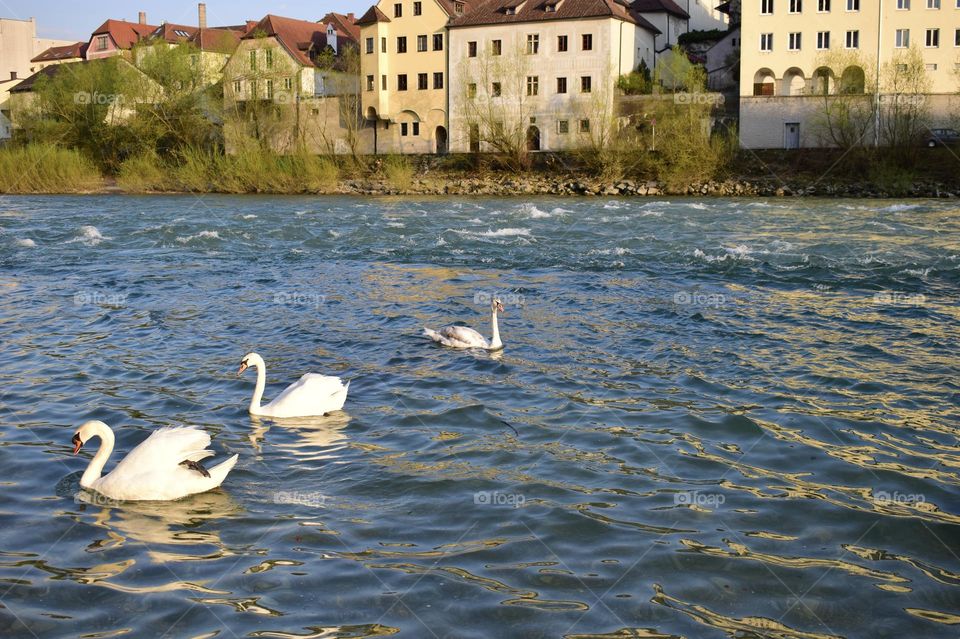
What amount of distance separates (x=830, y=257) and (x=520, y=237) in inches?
359

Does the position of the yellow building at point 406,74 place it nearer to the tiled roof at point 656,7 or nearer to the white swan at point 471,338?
the tiled roof at point 656,7

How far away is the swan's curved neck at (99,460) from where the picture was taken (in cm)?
808

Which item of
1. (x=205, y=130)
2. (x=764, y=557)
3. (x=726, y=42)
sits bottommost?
(x=764, y=557)

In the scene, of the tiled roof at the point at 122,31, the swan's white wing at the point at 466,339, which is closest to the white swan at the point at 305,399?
the swan's white wing at the point at 466,339

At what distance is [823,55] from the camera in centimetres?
5984

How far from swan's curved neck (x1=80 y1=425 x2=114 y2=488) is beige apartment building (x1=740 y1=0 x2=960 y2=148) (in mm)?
53176

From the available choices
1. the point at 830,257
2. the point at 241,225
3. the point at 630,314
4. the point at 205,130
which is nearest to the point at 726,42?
the point at 205,130

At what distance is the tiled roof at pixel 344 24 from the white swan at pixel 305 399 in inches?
3165

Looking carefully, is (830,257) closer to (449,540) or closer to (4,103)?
(449,540)

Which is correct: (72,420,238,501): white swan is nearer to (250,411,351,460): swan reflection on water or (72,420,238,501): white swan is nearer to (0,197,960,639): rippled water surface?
(0,197,960,639): rippled water surface

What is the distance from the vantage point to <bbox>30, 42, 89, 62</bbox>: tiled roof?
103 m

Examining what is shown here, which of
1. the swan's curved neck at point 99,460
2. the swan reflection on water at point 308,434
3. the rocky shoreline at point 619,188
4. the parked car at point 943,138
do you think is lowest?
the swan reflection on water at point 308,434

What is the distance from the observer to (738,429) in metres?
9.67

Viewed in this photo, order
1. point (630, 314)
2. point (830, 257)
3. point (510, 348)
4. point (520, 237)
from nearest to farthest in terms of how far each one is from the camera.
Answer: point (510, 348) → point (630, 314) → point (830, 257) → point (520, 237)
